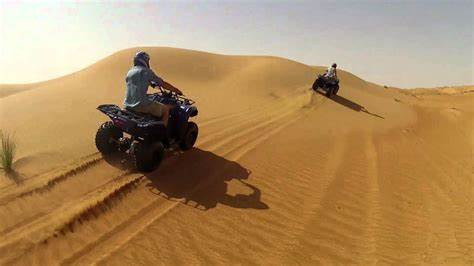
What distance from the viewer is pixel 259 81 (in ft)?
79.2

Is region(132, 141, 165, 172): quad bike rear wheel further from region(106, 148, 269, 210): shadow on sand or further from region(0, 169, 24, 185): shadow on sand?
region(0, 169, 24, 185): shadow on sand

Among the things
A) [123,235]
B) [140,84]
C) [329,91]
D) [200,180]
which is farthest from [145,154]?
[329,91]

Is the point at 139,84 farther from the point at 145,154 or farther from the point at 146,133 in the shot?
the point at 145,154

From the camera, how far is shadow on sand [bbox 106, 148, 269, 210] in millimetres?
6613

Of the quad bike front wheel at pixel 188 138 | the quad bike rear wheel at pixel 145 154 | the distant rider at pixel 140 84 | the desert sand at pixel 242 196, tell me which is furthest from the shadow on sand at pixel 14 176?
the quad bike front wheel at pixel 188 138

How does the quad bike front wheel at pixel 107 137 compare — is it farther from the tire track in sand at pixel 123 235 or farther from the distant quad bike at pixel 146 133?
the tire track in sand at pixel 123 235

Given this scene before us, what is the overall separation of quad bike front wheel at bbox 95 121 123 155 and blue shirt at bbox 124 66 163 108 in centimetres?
71

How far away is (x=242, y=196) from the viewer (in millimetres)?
6906

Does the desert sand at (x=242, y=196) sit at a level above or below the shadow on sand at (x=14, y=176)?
above

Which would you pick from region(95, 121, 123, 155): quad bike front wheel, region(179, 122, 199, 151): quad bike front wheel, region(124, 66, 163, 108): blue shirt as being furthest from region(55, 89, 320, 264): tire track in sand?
region(95, 121, 123, 155): quad bike front wheel

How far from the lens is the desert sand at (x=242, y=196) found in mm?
5188

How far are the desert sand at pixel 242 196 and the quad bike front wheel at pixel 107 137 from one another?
377 mm

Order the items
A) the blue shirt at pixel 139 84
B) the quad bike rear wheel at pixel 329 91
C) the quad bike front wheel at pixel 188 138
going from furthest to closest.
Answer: the quad bike rear wheel at pixel 329 91 → the quad bike front wheel at pixel 188 138 → the blue shirt at pixel 139 84

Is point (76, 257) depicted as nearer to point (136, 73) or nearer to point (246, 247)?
point (246, 247)
